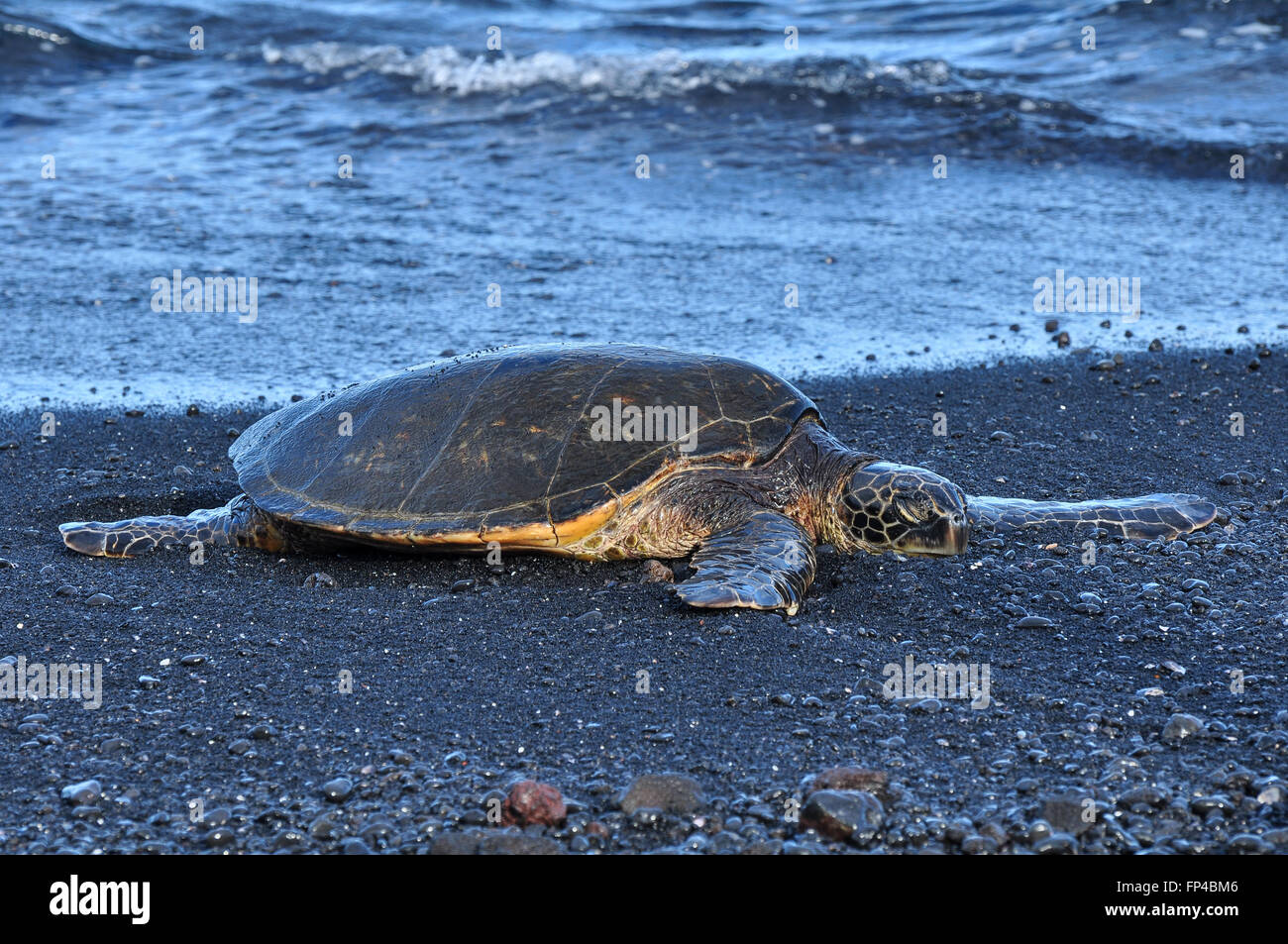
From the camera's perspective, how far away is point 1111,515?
180 inches

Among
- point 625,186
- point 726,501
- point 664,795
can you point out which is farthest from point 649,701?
point 625,186

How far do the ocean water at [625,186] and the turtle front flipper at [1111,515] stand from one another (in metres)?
2.17

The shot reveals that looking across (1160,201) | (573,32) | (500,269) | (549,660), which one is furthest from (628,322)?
(573,32)

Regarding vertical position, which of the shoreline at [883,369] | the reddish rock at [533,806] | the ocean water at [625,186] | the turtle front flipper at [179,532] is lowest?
the reddish rock at [533,806]

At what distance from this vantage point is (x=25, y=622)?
3.89 meters

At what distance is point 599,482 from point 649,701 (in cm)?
117

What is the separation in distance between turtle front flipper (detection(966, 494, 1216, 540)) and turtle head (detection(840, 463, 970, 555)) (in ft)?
0.50

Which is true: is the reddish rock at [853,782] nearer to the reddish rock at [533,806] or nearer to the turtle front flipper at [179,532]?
the reddish rock at [533,806]

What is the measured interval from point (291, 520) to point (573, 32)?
1348cm

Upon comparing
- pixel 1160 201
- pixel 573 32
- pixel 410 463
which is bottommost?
pixel 410 463

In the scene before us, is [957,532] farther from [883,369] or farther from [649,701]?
[883,369]

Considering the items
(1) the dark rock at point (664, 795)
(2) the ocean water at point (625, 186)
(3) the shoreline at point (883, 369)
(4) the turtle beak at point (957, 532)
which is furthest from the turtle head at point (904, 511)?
(2) the ocean water at point (625, 186)

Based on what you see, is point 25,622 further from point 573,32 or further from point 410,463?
point 573,32

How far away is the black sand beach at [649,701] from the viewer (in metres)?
2.77
